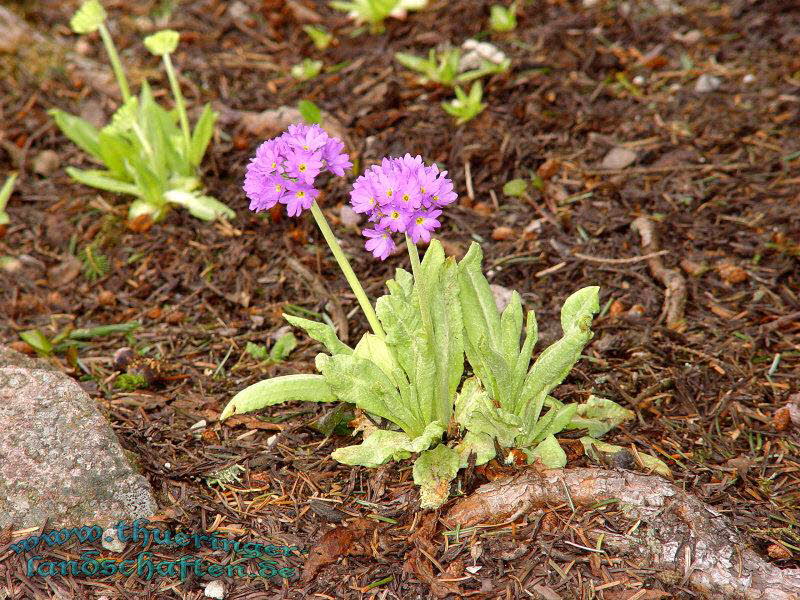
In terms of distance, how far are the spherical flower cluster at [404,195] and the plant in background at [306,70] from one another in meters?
3.14

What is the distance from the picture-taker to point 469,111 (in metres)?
4.86

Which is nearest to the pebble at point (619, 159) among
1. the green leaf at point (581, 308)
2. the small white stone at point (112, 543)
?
the green leaf at point (581, 308)

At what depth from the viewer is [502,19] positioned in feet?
18.3

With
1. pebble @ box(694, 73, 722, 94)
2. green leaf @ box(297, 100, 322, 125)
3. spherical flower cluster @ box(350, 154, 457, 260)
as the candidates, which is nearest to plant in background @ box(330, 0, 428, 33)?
green leaf @ box(297, 100, 322, 125)

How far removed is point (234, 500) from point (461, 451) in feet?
2.88

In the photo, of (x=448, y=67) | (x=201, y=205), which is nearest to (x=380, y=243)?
(x=201, y=205)

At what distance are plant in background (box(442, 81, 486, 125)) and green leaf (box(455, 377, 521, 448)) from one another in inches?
90.0

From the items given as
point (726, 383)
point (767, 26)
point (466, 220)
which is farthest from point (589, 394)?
point (767, 26)

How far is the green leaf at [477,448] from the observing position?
2.91 meters

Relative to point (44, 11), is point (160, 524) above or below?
below

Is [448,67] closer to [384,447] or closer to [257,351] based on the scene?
[257,351]

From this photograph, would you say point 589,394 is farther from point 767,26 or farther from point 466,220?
point 767,26

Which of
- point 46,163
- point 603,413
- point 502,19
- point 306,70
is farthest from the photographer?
point 502,19

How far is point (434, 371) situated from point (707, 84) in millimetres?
3299
